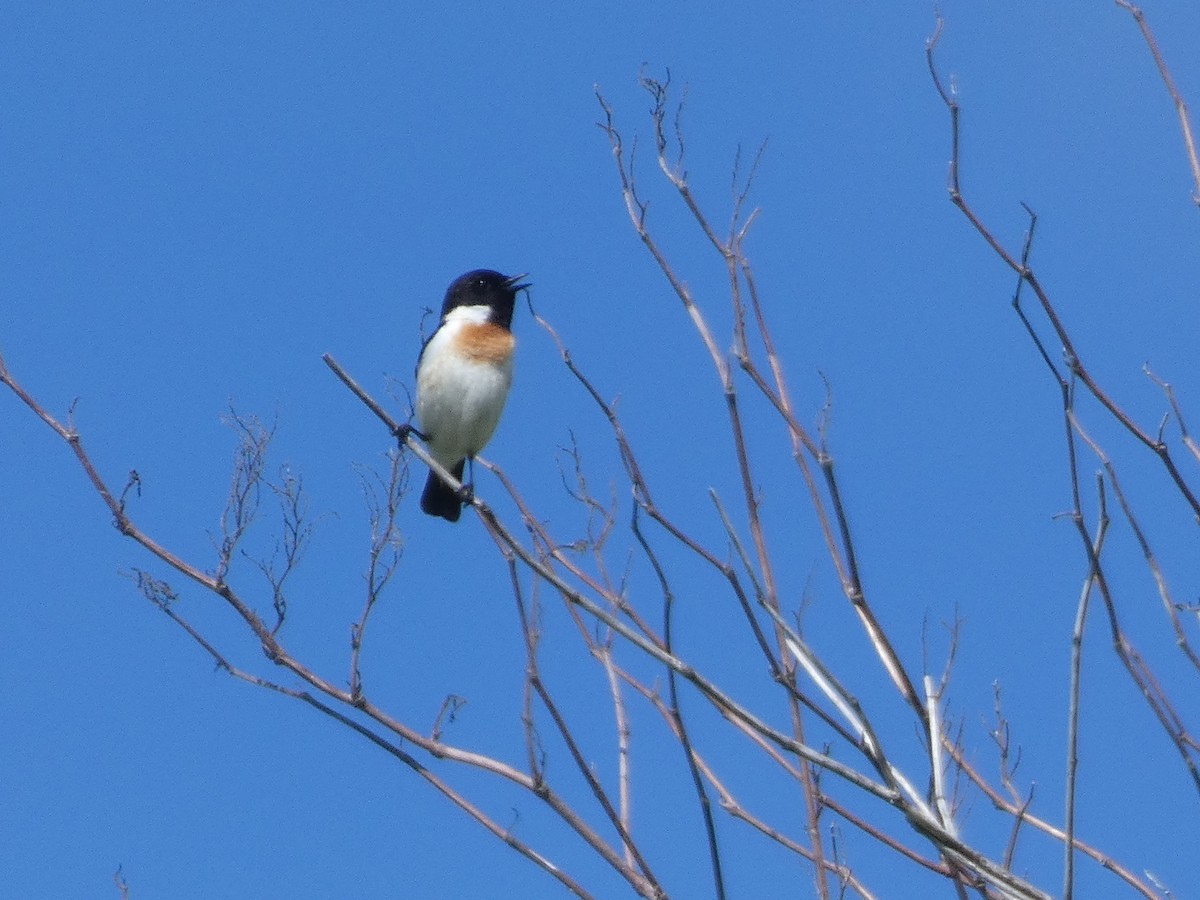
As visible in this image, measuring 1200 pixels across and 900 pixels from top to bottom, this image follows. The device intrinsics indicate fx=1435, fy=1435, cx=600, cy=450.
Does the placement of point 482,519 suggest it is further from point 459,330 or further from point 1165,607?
point 459,330

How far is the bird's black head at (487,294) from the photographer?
775 centimetres

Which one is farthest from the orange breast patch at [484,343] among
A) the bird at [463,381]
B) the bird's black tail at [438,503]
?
the bird's black tail at [438,503]

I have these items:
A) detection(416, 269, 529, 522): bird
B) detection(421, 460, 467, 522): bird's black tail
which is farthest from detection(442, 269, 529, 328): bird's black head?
detection(421, 460, 467, 522): bird's black tail

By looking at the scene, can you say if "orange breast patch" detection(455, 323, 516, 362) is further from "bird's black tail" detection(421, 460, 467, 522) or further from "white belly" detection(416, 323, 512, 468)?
"bird's black tail" detection(421, 460, 467, 522)

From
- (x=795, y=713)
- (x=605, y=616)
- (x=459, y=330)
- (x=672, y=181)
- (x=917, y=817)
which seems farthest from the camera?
(x=459, y=330)

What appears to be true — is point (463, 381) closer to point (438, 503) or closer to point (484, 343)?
point (484, 343)

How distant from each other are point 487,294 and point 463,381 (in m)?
0.71

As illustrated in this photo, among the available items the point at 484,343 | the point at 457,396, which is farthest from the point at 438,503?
the point at 484,343

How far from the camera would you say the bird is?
7363 millimetres

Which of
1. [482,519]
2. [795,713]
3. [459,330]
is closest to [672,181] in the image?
[482,519]

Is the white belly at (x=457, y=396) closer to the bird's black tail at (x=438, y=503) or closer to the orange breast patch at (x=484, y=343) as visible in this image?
the orange breast patch at (x=484, y=343)

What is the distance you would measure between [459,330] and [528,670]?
4.57 m

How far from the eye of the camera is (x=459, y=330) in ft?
24.6

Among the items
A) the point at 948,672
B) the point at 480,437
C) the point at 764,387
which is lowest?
the point at 948,672
